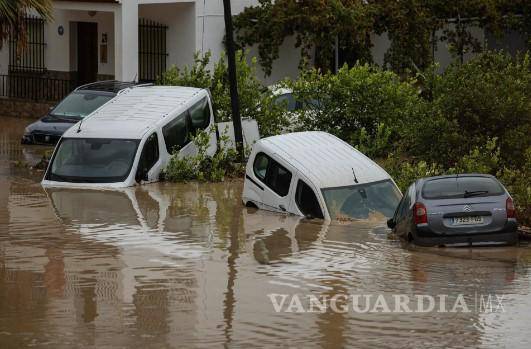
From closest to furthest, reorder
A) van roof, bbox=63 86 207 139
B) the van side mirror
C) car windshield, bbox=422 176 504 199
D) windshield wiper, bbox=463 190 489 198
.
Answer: windshield wiper, bbox=463 190 489 198 < car windshield, bbox=422 176 504 199 < the van side mirror < van roof, bbox=63 86 207 139

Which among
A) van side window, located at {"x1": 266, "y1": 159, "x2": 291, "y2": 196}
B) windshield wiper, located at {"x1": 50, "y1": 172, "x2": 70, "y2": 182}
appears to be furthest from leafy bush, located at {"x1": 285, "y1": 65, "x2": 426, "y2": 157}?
windshield wiper, located at {"x1": 50, "y1": 172, "x2": 70, "y2": 182}

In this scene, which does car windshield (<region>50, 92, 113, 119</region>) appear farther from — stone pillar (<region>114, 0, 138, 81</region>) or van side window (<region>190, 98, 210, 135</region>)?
van side window (<region>190, 98, 210, 135</region>)

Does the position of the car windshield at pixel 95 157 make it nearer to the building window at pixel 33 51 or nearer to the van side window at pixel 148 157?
the van side window at pixel 148 157

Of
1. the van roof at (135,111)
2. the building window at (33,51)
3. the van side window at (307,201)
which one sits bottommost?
the van side window at (307,201)

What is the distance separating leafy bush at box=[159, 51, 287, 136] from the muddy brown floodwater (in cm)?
594

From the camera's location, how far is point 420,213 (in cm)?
1822

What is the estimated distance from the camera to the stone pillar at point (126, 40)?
35.5 metres

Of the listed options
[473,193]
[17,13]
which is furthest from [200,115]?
[473,193]

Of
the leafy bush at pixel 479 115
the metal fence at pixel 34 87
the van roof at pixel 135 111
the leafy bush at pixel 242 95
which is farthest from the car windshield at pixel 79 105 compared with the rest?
the leafy bush at pixel 479 115

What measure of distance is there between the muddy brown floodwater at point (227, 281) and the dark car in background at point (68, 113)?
7993 millimetres

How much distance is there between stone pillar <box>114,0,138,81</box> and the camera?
117 feet

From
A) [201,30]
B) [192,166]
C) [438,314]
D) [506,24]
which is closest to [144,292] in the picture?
[438,314]

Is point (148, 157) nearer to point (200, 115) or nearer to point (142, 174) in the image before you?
point (142, 174)

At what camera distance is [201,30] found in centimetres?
3766
